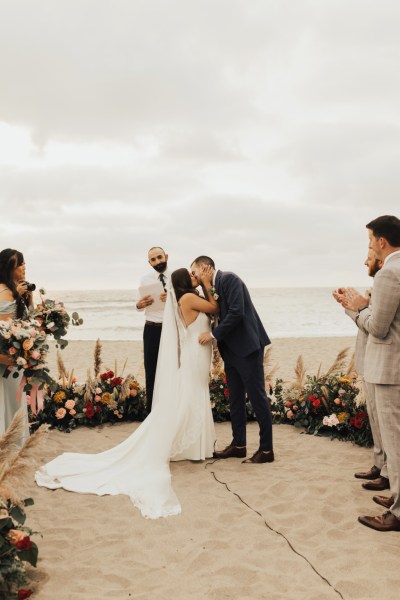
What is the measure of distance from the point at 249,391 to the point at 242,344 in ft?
1.77

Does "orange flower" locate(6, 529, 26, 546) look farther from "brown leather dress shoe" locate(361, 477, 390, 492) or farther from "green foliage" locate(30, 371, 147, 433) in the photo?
"green foliage" locate(30, 371, 147, 433)

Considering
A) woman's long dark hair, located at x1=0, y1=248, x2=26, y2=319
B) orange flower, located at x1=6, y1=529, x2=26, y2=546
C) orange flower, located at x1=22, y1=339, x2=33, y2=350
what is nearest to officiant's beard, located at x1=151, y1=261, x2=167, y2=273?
woman's long dark hair, located at x1=0, y1=248, x2=26, y2=319

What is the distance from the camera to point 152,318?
277 inches

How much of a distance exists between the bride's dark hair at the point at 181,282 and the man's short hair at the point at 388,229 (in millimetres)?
2542

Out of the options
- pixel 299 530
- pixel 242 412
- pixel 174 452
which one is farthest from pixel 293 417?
pixel 299 530

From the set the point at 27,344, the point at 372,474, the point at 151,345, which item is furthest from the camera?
the point at 151,345


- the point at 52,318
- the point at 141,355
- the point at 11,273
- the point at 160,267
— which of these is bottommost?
the point at 141,355

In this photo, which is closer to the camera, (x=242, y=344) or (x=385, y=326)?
(x=385, y=326)

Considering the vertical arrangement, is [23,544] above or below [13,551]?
above

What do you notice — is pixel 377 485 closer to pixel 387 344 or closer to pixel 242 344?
pixel 387 344

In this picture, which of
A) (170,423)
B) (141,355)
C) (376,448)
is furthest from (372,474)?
(141,355)

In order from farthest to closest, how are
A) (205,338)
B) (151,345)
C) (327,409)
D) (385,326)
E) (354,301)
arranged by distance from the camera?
1. (327,409)
2. (151,345)
3. (205,338)
4. (354,301)
5. (385,326)

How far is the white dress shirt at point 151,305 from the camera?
23.0 ft

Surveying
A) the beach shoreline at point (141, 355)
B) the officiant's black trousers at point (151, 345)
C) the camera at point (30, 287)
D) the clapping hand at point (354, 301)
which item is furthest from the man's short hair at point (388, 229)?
the beach shoreline at point (141, 355)
